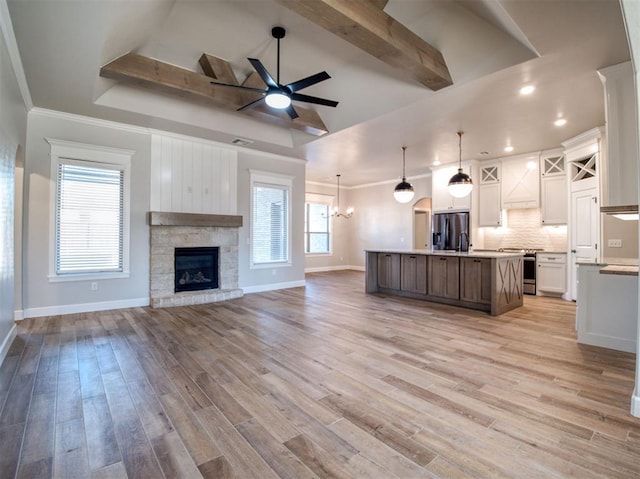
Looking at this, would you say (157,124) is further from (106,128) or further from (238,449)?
(238,449)

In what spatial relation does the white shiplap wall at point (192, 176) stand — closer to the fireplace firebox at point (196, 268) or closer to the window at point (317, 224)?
the fireplace firebox at point (196, 268)

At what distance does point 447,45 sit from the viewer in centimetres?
380

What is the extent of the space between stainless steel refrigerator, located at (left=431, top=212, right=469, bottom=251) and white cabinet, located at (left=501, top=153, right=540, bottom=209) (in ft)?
3.14

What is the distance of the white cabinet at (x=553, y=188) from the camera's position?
6.48 metres

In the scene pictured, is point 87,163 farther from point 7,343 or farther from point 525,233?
point 525,233

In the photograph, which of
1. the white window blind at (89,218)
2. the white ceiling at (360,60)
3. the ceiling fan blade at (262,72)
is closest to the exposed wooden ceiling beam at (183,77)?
the white ceiling at (360,60)

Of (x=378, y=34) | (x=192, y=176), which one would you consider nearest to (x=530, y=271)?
(x=378, y=34)

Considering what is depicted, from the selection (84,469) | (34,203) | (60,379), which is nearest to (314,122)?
(34,203)

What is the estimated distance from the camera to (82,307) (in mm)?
5020

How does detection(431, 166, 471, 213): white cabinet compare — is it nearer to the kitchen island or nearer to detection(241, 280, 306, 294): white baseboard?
the kitchen island

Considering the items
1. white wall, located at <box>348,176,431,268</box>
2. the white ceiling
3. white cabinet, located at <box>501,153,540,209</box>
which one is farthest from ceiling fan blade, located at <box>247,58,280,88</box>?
white wall, located at <box>348,176,431,268</box>

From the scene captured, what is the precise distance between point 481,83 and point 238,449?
4.42 m

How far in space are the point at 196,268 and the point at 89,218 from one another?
75.6 inches

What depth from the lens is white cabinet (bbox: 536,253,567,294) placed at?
20.7ft
